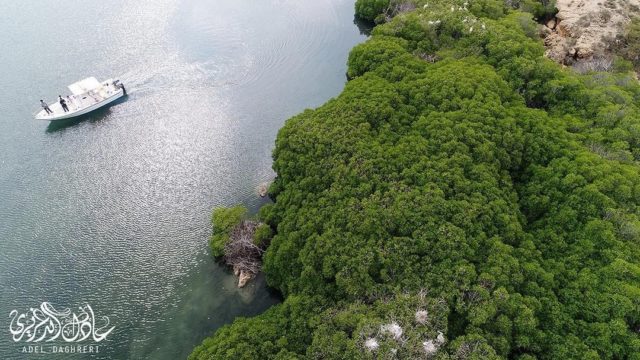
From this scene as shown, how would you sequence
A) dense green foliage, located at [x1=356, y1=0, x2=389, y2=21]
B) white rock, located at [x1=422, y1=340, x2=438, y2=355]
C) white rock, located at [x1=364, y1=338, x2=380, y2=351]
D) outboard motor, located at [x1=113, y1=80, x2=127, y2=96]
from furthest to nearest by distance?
dense green foliage, located at [x1=356, y1=0, x2=389, y2=21]
outboard motor, located at [x1=113, y1=80, x2=127, y2=96]
white rock, located at [x1=364, y1=338, x2=380, y2=351]
white rock, located at [x1=422, y1=340, x2=438, y2=355]

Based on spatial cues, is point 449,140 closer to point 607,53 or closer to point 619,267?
point 619,267

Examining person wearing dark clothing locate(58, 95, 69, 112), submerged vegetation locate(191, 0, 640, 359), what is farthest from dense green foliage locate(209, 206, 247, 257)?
person wearing dark clothing locate(58, 95, 69, 112)

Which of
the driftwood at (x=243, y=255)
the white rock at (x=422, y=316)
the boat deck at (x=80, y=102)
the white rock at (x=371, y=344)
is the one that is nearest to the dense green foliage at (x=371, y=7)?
the boat deck at (x=80, y=102)

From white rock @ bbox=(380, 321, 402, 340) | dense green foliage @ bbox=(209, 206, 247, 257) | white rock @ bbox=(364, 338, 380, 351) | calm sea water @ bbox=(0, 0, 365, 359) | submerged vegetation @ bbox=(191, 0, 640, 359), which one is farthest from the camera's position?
dense green foliage @ bbox=(209, 206, 247, 257)

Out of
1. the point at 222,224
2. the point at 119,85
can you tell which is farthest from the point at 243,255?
the point at 119,85

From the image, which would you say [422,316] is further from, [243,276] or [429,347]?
[243,276]

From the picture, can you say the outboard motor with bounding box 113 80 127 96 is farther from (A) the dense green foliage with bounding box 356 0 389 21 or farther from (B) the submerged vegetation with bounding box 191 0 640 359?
(A) the dense green foliage with bounding box 356 0 389 21
